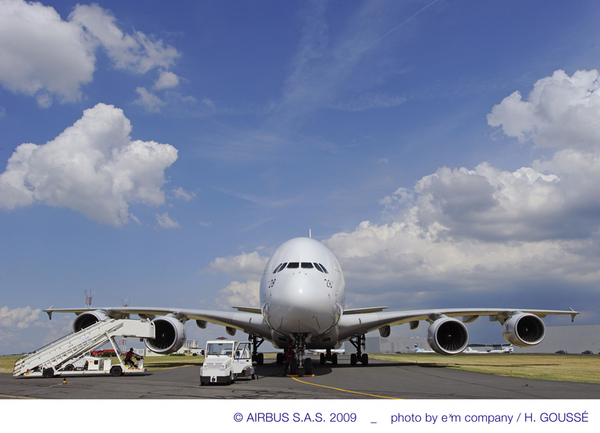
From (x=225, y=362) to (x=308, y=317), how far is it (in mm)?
2987

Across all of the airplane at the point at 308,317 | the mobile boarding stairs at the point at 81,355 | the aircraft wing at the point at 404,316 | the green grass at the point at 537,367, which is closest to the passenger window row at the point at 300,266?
the airplane at the point at 308,317

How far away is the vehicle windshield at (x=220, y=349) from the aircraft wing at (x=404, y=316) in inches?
266

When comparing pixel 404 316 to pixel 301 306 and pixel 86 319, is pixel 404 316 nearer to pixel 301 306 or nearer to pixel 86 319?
pixel 301 306

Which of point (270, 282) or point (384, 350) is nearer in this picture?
point (270, 282)

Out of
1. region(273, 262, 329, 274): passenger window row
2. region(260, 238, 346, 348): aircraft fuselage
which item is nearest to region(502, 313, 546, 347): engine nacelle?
region(260, 238, 346, 348): aircraft fuselage

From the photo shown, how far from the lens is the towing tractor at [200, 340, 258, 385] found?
12.6 metres

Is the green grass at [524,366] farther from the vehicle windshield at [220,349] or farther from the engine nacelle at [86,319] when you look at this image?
the vehicle windshield at [220,349]

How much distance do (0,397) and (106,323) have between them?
9.68 metres

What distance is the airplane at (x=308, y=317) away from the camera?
47.0ft

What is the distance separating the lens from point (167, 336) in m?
20.6

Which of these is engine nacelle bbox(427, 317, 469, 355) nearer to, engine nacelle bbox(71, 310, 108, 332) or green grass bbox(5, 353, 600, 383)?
green grass bbox(5, 353, 600, 383)
